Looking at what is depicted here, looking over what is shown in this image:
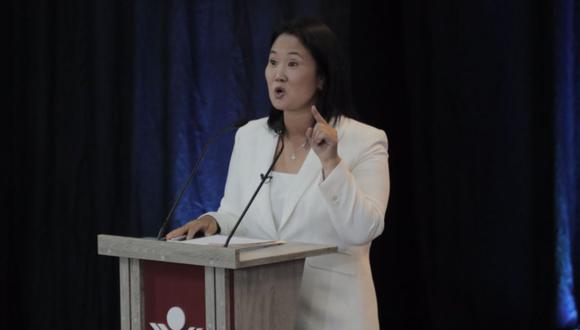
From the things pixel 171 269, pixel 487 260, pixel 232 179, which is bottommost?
pixel 487 260

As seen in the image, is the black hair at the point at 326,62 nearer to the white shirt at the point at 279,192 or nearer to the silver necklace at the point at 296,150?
the silver necklace at the point at 296,150

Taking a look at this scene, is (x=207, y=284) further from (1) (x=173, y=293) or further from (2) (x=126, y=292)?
(2) (x=126, y=292)

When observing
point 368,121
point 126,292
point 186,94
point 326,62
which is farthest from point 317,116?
point 186,94

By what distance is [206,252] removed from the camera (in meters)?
1.89

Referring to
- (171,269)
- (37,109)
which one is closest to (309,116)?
(171,269)

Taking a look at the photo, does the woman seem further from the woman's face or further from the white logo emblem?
the white logo emblem

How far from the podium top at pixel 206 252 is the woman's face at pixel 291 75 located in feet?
1.51

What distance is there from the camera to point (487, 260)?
3582 mm

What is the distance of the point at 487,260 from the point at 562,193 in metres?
0.40

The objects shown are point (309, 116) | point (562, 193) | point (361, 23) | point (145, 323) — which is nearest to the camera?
point (145, 323)

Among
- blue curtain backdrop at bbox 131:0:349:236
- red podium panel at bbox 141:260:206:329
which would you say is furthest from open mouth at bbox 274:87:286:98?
Result: blue curtain backdrop at bbox 131:0:349:236

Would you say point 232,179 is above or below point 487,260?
above

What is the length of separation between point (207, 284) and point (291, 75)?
2.27 feet

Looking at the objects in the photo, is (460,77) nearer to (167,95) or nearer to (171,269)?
(167,95)
